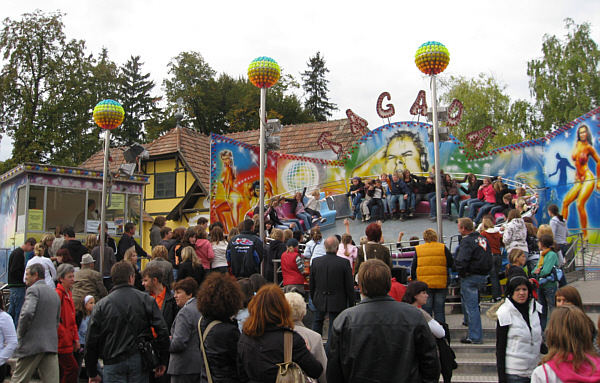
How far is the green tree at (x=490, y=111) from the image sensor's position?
1516 inches

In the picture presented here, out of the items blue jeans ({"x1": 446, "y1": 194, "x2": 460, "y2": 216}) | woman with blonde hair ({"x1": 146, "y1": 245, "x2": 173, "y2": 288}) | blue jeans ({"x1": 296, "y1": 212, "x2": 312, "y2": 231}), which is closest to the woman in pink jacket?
blue jeans ({"x1": 446, "y1": 194, "x2": 460, "y2": 216})

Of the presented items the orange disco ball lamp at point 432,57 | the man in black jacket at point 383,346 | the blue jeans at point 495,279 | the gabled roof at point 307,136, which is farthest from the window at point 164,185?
the man in black jacket at point 383,346

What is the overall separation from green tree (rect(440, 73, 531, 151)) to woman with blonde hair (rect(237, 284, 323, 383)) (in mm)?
35708

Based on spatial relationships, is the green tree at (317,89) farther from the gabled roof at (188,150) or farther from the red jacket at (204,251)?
the red jacket at (204,251)

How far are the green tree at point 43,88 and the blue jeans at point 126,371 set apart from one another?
95.5 feet

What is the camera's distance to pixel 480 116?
1586 inches

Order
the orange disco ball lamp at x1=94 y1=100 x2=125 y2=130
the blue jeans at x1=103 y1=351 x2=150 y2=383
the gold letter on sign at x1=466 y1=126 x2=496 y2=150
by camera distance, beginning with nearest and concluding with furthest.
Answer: the blue jeans at x1=103 y1=351 x2=150 y2=383
the orange disco ball lamp at x1=94 y1=100 x2=125 y2=130
the gold letter on sign at x1=466 y1=126 x2=496 y2=150

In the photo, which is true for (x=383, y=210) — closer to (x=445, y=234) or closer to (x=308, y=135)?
(x=445, y=234)

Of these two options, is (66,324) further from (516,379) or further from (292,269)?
(516,379)

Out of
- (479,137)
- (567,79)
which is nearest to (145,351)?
(479,137)

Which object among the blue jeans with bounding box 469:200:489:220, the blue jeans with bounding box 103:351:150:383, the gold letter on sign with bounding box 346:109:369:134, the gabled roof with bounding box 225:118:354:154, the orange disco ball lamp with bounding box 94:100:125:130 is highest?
the gabled roof with bounding box 225:118:354:154

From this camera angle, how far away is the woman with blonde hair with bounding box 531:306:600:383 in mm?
3627

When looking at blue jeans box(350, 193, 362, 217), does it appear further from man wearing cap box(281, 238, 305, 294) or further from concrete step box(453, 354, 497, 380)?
concrete step box(453, 354, 497, 380)

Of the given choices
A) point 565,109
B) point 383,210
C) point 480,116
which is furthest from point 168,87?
point 383,210
